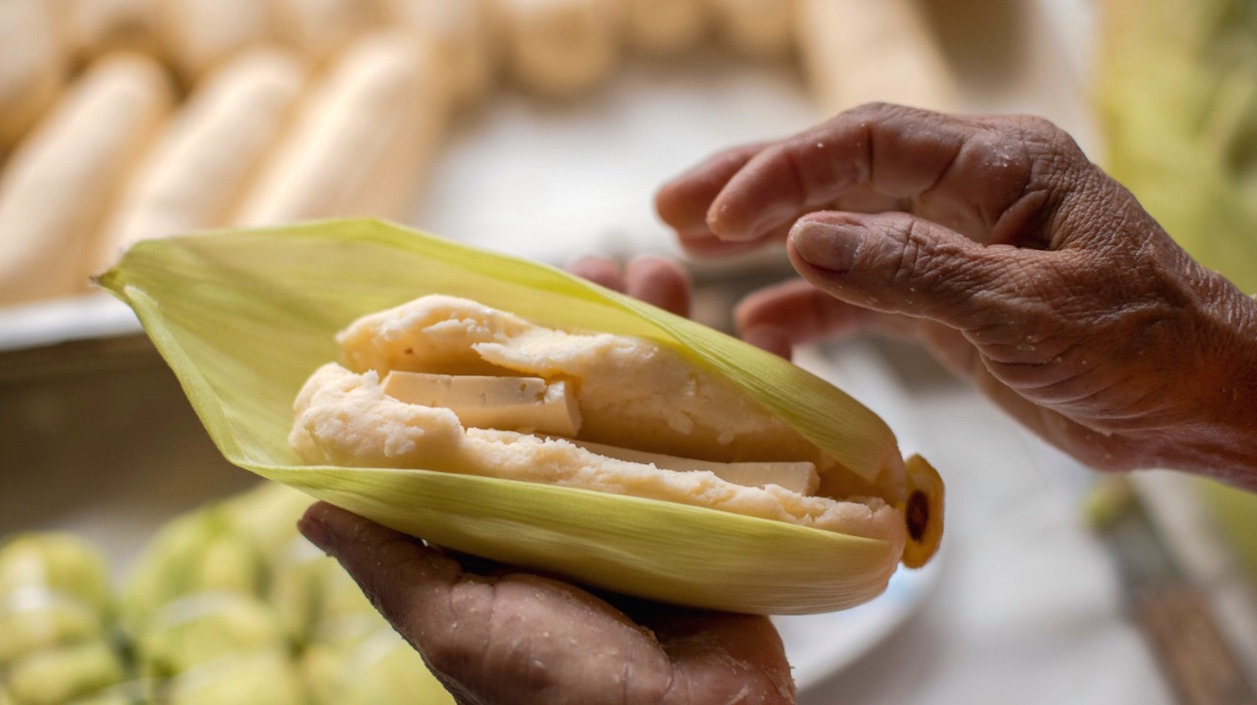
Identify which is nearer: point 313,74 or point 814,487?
point 814,487

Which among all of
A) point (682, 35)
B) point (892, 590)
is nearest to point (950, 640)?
point (892, 590)

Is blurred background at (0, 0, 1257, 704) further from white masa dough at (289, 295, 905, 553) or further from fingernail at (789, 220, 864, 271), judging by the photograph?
fingernail at (789, 220, 864, 271)

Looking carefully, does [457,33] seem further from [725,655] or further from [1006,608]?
[725,655]

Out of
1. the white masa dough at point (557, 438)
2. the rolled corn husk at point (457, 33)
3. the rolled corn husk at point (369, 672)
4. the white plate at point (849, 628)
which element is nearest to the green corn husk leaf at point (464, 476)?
the white masa dough at point (557, 438)

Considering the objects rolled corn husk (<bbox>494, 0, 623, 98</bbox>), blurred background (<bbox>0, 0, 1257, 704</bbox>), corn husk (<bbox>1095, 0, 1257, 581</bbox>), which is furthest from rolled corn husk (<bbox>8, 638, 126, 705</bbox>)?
rolled corn husk (<bbox>494, 0, 623, 98</bbox>)

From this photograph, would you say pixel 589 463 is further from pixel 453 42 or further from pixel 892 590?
pixel 453 42

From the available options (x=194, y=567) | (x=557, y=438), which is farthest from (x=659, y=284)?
(x=194, y=567)

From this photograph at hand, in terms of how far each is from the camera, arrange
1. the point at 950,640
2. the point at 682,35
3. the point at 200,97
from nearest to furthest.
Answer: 1. the point at 950,640
2. the point at 200,97
3. the point at 682,35

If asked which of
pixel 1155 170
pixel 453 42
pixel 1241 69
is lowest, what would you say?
pixel 1155 170
